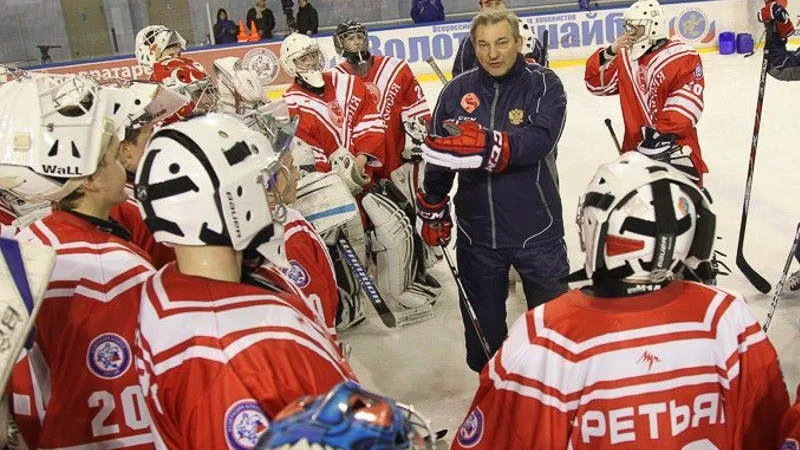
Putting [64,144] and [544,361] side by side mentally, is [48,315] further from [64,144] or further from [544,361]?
[544,361]

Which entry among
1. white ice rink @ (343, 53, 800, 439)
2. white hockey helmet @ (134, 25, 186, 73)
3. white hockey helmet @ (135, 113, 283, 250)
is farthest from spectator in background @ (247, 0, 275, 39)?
white hockey helmet @ (135, 113, 283, 250)

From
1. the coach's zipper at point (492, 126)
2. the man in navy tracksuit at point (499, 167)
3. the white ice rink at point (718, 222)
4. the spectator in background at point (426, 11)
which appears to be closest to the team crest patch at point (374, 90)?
the white ice rink at point (718, 222)

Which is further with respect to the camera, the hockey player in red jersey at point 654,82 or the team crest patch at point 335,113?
the team crest patch at point 335,113

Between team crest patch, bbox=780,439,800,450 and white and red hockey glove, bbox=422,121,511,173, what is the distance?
124 centimetres

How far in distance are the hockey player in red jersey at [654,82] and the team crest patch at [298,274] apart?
5.22ft

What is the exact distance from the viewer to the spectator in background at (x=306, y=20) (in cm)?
1081

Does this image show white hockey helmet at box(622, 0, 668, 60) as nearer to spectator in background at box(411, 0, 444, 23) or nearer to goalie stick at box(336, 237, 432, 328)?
goalie stick at box(336, 237, 432, 328)

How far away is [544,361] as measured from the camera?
139 cm

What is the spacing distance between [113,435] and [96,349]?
0.69 ft

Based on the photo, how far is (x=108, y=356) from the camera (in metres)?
1.59

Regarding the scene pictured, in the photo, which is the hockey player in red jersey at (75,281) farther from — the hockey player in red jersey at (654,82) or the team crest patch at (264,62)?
the team crest patch at (264,62)

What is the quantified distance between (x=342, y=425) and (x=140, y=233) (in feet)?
4.79

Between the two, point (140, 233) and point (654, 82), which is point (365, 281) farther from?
point (654, 82)

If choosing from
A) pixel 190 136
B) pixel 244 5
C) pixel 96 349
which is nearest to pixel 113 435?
pixel 96 349
